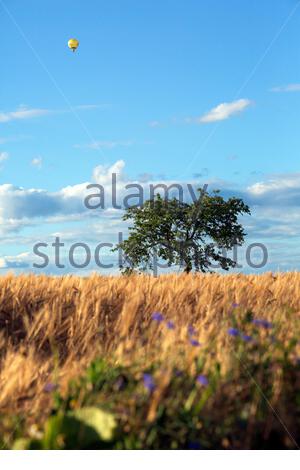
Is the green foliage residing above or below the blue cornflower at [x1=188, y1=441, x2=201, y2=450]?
above

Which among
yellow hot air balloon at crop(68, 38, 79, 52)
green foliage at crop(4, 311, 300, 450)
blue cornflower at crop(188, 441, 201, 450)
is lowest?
blue cornflower at crop(188, 441, 201, 450)

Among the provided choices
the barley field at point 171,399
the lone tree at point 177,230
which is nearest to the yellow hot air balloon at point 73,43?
the lone tree at point 177,230

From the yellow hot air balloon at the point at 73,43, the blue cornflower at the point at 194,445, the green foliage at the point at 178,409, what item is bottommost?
the blue cornflower at the point at 194,445

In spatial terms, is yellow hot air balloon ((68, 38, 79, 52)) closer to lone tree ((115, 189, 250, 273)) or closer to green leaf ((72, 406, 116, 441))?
lone tree ((115, 189, 250, 273))

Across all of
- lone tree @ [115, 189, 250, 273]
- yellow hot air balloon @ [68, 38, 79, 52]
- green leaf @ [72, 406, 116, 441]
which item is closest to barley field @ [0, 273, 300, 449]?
green leaf @ [72, 406, 116, 441]

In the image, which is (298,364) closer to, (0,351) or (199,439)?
(199,439)

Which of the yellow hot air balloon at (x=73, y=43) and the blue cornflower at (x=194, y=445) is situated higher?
the yellow hot air balloon at (x=73, y=43)

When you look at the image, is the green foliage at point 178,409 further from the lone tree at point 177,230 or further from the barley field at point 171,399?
the lone tree at point 177,230

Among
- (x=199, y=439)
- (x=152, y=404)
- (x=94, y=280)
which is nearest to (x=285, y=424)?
(x=199, y=439)

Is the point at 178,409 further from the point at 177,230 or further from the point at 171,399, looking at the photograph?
the point at 177,230

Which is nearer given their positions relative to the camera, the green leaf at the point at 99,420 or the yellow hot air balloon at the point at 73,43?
the green leaf at the point at 99,420

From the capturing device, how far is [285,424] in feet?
12.2

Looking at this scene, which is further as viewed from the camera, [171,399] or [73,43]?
[73,43]

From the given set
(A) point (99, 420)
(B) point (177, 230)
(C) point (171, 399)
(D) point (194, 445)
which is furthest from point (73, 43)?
(D) point (194, 445)
